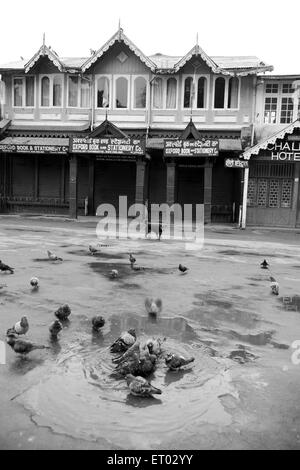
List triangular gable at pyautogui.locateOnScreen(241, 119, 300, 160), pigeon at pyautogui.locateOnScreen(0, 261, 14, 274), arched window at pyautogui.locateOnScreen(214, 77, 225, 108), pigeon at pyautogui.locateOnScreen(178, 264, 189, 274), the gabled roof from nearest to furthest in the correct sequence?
pigeon at pyautogui.locateOnScreen(0, 261, 14, 274) → pigeon at pyautogui.locateOnScreen(178, 264, 189, 274) → triangular gable at pyautogui.locateOnScreen(241, 119, 300, 160) → the gabled roof → arched window at pyautogui.locateOnScreen(214, 77, 225, 108)

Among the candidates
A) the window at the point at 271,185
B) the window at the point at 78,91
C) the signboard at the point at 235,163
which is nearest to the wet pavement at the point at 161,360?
the signboard at the point at 235,163

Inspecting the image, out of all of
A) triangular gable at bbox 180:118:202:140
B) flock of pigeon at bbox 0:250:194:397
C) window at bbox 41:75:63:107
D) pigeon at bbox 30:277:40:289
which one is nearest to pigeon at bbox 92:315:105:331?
flock of pigeon at bbox 0:250:194:397

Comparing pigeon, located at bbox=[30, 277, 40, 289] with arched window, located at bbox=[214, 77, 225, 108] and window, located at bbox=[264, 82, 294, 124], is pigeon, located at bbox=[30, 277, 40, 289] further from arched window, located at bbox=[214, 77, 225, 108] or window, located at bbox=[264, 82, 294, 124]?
window, located at bbox=[264, 82, 294, 124]

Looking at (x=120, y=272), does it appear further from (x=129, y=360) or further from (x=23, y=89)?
(x=23, y=89)

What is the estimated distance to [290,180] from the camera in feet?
83.8

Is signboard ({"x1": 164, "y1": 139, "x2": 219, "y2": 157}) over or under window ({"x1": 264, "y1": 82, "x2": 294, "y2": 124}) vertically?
under

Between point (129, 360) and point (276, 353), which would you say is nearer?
point (129, 360)

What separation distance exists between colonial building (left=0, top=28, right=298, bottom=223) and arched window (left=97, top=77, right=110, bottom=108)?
6 cm

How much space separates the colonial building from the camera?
25.8 m

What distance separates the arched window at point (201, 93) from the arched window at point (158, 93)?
222cm

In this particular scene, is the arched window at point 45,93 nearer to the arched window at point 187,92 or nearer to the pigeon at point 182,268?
the arched window at point 187,92

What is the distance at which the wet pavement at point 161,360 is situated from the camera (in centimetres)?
487

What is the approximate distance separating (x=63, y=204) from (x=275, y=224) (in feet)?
42.0

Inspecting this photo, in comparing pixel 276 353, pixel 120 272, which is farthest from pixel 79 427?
pixel 120 272
